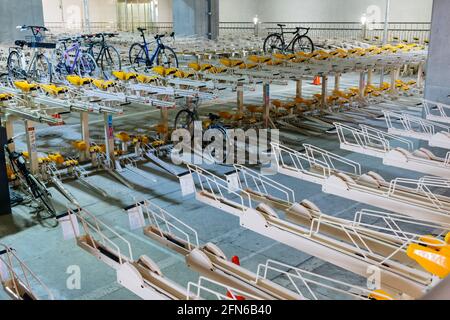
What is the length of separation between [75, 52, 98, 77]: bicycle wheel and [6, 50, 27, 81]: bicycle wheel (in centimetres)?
129

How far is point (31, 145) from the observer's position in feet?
25.1

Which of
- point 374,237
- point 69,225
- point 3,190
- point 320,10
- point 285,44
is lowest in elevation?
point 3,190

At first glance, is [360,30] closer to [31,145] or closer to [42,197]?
[31,145]

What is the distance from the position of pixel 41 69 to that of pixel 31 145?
418 centimetres

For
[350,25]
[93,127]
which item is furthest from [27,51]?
[350,25]

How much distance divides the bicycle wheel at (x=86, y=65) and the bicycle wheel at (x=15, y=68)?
1285 mm

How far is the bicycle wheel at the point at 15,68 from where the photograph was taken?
37.4 feet

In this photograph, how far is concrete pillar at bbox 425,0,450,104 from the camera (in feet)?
32.2

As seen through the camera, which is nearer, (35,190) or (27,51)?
(35,190)

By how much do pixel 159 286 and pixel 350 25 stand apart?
83.8 feet

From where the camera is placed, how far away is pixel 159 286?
2.84 m

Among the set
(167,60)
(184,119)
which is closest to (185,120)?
(184,119)

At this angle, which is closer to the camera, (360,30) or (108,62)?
(108,62)
